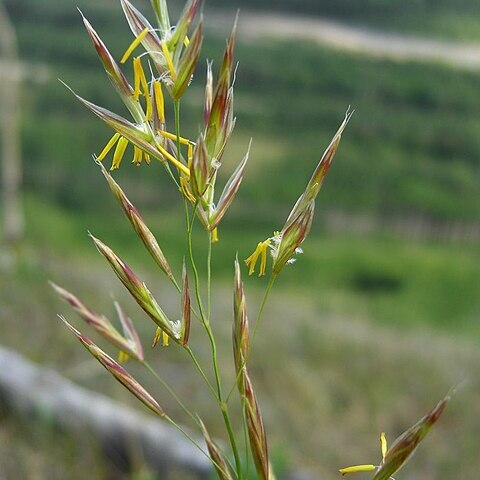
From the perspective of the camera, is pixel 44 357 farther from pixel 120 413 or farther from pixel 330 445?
pixel 330 445

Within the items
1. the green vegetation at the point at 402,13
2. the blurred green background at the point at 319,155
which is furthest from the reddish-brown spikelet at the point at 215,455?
the green vegetation at the point at 402,13

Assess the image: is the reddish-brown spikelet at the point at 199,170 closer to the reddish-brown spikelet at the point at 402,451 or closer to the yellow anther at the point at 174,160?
the yellow anther at the point at 174,160

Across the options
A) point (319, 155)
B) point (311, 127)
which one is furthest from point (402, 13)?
point (319, 155)

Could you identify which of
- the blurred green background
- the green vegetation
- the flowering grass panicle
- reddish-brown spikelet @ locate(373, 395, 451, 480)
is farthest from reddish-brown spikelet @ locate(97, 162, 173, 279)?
the green vegetation

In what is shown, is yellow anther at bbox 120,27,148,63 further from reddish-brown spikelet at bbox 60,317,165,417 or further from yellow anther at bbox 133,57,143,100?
reddish-brown spikelet at bbox 60,317,165,417

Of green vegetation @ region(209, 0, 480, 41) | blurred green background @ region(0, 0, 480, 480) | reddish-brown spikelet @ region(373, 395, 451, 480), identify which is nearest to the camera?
reddish-brown spikelet @ region(373, 395, 451, 480)

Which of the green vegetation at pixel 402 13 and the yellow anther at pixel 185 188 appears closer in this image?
the yellow anther at pixel 185 188
